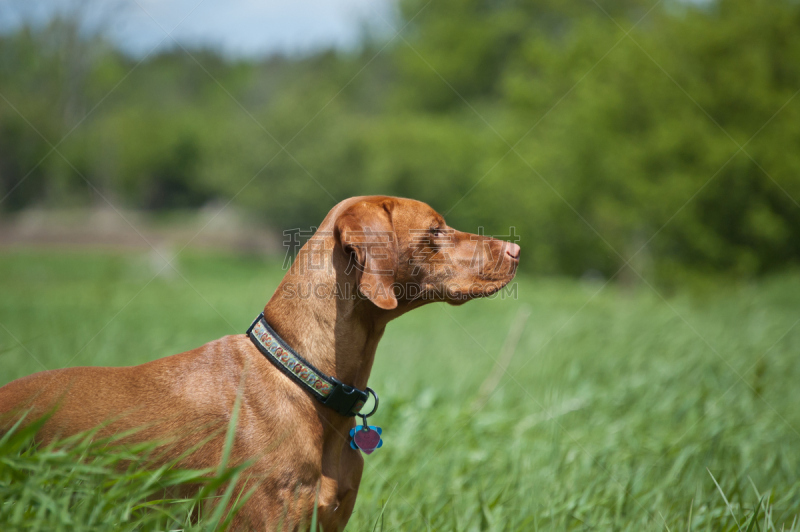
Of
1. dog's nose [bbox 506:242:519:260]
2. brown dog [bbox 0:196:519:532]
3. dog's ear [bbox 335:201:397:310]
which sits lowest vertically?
brown dog [bbox 0:196:519:532]

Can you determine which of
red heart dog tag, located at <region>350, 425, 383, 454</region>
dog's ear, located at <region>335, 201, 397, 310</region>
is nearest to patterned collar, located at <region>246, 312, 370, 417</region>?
red heart dog tag, located at <region>350, 425, 383, 454</region>

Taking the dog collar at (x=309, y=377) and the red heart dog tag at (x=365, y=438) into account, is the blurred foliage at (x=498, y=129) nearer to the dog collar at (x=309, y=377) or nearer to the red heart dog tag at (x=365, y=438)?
the dog collar at (x=309, y=377)

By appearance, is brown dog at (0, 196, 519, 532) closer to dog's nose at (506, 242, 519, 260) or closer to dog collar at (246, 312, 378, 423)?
dog collar at (246, 312, 378, 423)

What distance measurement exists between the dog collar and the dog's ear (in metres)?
0.35

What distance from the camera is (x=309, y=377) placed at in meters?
2.38

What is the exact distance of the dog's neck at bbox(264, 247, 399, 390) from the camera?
8.11 ft

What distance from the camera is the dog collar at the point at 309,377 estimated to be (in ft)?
7.83

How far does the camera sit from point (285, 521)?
87.9 inches

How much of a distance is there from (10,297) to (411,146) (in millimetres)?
21415

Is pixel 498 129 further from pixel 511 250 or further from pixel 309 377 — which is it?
pixel 309 377

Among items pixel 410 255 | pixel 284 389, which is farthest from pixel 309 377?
pixel 410 255

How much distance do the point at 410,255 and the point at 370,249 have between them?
1.28 feet

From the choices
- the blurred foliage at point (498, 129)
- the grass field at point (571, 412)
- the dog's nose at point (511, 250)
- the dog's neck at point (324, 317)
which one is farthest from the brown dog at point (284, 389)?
the blurred foliage at point (498, 129)

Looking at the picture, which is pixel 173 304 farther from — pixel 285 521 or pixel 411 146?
pixel 411 146
